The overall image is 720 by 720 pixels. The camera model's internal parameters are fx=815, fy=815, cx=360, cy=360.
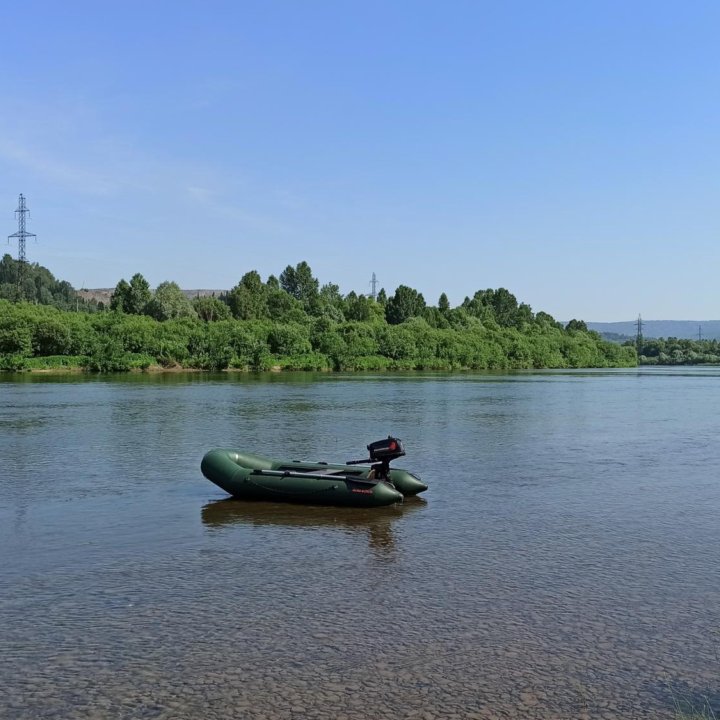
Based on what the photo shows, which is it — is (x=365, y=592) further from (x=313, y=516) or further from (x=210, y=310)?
(x=210, y=310)

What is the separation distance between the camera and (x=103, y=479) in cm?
2442

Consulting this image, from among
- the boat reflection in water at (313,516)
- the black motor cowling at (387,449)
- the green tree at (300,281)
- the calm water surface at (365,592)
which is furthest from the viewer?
the green tree at (300,281)

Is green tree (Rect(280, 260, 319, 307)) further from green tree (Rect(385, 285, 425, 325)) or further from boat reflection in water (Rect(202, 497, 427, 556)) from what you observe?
boat reflection in water (Rect(202, 497, 427, 556))

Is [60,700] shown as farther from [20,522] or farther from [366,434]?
[366,434]

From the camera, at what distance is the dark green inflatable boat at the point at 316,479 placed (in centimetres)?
1956

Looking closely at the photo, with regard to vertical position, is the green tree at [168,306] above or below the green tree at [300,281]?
below

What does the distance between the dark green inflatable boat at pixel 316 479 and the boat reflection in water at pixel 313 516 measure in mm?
266

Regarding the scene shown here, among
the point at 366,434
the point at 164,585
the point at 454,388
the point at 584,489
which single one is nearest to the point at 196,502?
the point at 164,585

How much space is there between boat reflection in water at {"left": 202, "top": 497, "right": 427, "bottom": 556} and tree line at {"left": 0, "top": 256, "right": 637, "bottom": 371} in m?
87.9

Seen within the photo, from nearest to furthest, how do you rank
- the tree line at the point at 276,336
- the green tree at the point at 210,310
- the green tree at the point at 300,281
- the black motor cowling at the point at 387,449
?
the black motor cowling at the point at 387,449
the tree line at the point at 276,336
the green tree at the point at 210,310
the green tree at the point at 300,281

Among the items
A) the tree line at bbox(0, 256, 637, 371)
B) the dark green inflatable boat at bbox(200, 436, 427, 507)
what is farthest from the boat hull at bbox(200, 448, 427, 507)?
the tree line at bbox(0, 256, 637, 371)

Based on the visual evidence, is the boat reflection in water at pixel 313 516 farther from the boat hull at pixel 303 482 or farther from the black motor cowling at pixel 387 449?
the black motor cowling at pixel 387 449

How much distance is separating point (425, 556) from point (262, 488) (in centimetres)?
578

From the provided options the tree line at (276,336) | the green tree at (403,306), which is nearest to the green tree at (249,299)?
the tree line at (276,336)
